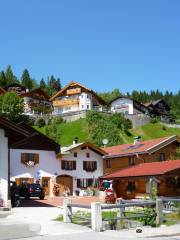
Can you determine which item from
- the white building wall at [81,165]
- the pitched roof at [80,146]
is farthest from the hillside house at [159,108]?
the pitched roof at [80,146]

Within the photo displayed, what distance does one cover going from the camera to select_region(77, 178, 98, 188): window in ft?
168

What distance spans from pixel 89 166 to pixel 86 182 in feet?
6.28

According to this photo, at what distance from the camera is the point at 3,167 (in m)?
27.7

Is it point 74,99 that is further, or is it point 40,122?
point 74,99

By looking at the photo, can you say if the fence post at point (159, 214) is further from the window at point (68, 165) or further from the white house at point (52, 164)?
the window at point (68, 165)

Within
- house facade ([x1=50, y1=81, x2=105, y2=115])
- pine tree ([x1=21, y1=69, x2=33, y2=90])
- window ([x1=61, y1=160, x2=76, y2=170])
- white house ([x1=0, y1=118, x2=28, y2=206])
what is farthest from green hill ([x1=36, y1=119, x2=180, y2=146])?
pine tree ([x1=21, y1=69, x2=33, y2=90])

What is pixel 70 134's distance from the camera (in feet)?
284

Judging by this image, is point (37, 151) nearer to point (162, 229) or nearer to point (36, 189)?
point (36, 189)

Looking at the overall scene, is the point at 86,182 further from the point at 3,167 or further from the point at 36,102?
the point at 36,102

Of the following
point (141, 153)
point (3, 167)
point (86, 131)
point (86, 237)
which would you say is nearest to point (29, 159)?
point (141, 153)

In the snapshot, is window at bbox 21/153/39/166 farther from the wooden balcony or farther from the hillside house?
the hillside house

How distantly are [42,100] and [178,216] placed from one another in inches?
4127

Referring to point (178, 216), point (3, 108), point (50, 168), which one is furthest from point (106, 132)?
point (178, 216)

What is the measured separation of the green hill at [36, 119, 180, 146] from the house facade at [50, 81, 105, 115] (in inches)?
742
